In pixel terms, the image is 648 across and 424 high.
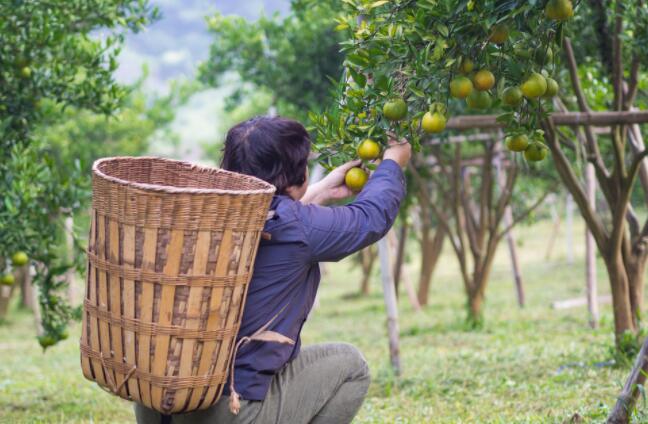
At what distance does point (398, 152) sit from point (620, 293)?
3.36 meters

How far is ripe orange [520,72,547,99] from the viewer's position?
2.80 meters

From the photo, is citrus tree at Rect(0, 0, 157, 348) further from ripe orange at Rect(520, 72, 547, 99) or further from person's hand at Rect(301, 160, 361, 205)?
ripe orange at Rect(520, 72, 547, 99)

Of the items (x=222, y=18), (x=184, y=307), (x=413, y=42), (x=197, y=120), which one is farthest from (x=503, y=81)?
(x=197, y=120)

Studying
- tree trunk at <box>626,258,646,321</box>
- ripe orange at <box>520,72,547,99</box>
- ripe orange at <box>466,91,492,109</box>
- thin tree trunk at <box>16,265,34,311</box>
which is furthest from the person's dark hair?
thin tree trunk at <box>16,265,34,311</box>

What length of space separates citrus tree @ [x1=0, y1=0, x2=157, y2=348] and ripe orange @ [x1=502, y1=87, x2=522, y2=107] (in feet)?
9.09

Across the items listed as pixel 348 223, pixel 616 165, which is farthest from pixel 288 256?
pixel 616 165

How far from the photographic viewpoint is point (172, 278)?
7.52 feet

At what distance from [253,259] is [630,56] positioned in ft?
14.4

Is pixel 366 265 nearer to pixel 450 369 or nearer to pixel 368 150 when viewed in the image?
pixel 450 369

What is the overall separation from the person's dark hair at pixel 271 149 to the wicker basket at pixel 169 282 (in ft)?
0.65

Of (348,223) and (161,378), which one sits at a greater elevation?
(348,223)

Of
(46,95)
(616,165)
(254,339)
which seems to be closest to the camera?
(254,339)

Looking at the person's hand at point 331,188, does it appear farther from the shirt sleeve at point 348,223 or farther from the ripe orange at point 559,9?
the ripe orange at point 559,9

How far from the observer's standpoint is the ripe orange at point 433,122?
2.71 meters
